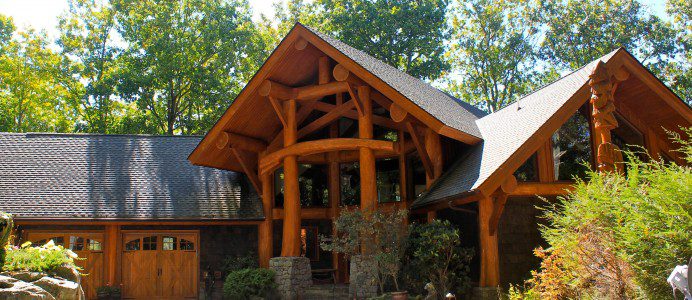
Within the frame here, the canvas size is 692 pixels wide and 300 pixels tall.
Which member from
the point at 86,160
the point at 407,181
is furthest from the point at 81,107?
the point at 407,181

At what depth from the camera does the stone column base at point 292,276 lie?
1573 centimetres

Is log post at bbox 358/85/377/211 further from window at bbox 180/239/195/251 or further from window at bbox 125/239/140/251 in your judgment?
window at bbox 125/239/140/251

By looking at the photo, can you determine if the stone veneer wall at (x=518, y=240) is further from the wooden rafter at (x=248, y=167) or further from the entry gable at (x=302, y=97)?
the wooden rafter at (x=248, y=167)

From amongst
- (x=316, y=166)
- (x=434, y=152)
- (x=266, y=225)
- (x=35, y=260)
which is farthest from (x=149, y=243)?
(x=434, y=152)

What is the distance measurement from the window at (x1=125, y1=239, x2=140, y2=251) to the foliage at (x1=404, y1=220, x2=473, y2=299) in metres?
9.01

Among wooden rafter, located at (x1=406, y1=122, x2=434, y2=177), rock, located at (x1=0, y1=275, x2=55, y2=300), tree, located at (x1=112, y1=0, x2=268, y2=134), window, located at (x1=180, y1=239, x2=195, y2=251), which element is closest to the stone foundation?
wooden rafter, located at (x1=406, y1=122, x2=434, y2=177)

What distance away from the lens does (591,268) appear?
8914 millimetres

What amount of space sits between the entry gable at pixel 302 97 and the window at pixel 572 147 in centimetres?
189

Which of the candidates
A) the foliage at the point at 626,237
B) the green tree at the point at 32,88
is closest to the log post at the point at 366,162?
the foliage at the point at 626,237

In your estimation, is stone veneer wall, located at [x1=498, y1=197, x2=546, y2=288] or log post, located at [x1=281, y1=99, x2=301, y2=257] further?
log post, located at [x1=281, y1=99, x2=301, y2=257]

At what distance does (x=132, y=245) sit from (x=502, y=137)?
11.2m

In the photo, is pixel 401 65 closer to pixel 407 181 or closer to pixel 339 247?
pixel 407 181

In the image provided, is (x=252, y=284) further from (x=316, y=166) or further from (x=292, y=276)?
(x=316, y=166)

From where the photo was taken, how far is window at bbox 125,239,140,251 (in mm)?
18969
